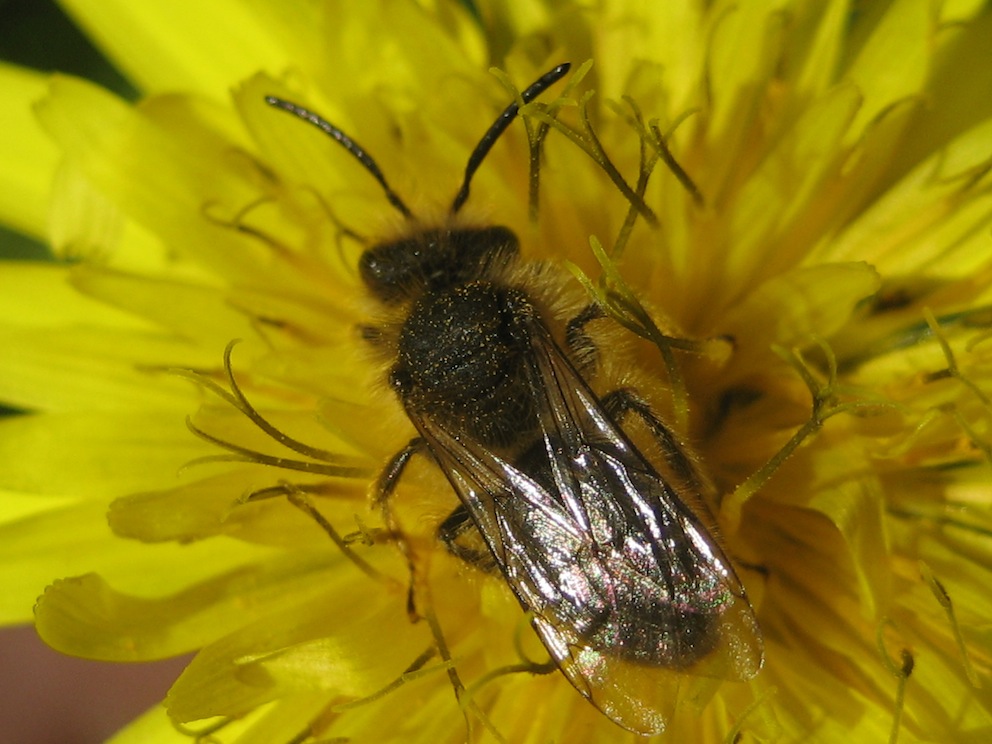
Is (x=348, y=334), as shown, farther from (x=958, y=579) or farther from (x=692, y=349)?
(x=958, y=579)

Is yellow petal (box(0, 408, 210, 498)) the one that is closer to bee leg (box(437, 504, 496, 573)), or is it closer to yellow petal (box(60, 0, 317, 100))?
bee leg (box(437, 504, 496, 573))

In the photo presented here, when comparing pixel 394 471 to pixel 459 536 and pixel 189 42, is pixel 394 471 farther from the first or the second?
pixel 189 42

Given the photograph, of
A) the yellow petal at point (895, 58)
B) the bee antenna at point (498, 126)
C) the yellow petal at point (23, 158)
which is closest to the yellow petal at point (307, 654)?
the bee antenna at point (498, 126)

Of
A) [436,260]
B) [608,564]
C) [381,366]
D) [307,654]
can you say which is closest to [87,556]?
[307,654]

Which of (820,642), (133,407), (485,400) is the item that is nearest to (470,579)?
(485,400)

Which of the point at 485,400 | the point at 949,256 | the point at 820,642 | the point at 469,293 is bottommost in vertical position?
the point at 820,642

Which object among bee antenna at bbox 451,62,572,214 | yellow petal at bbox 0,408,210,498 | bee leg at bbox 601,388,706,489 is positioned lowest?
bee leg at bbox 601,388,706,489

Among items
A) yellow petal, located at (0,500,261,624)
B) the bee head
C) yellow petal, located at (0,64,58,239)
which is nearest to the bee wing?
the bee head
